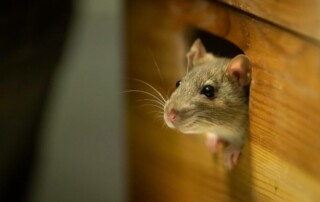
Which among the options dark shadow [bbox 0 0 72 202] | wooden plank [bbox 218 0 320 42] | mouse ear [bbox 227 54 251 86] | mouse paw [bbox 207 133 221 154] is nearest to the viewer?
wooden plank [bbox 218 0 320 42]

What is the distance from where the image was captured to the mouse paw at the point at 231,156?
2.26 feet

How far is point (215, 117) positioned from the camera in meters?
0.66

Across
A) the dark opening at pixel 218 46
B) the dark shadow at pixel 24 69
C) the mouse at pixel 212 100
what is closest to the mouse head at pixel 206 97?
the mouse at pixel 212 100

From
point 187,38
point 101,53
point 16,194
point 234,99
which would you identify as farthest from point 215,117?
point 101,53

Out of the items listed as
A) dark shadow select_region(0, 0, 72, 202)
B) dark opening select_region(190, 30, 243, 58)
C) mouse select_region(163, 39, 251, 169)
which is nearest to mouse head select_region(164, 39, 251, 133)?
mouse select_region(163, 39, 251, 169)

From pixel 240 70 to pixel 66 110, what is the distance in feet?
2.90

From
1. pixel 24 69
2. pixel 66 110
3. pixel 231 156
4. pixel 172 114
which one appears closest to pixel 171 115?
pixel 172 114

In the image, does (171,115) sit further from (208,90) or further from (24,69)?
(24,69)

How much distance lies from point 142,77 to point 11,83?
32cm

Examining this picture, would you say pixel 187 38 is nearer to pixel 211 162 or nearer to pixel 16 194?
pixel 211 162

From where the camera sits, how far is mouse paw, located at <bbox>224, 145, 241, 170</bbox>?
0.69m

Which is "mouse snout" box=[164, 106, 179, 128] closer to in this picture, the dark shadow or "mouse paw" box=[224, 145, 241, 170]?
"mouse paw" box=[224, 145, 241, 170]

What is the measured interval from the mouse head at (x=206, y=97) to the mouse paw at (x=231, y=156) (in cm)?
4

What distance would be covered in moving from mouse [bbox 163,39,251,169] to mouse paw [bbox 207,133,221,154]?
0.11 feet
